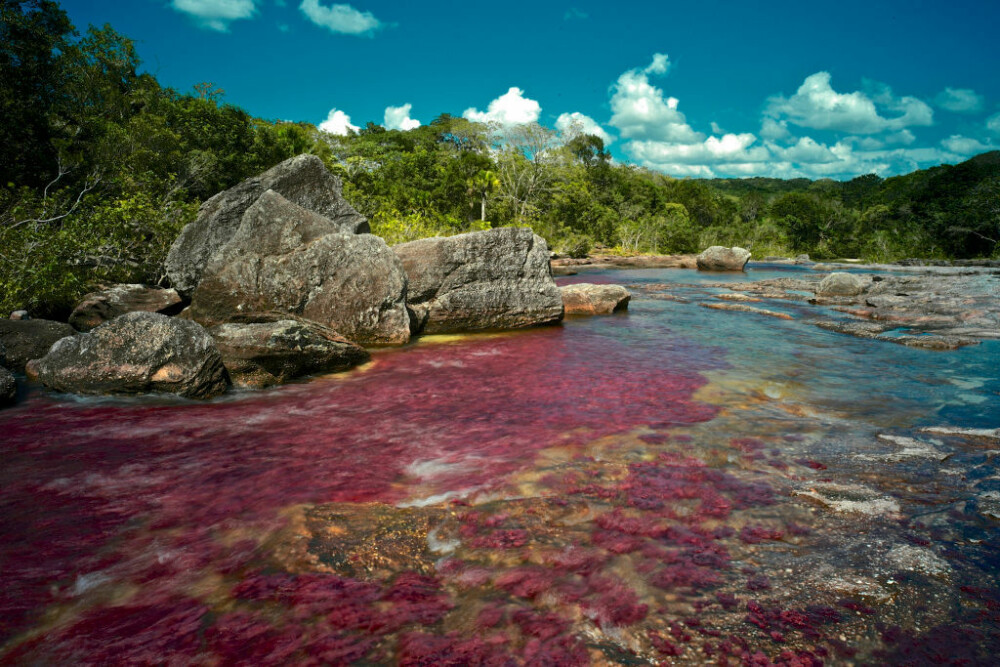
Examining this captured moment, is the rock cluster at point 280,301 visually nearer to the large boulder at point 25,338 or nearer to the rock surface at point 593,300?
the large boulder at point 25,338

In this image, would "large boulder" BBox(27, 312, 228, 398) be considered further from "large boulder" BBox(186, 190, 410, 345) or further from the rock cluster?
"large boulder" BBox(186, 190, 410, 345)

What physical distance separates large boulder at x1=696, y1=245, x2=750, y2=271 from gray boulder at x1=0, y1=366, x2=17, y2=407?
4025 cm

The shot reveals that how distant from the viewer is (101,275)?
12.0 metres

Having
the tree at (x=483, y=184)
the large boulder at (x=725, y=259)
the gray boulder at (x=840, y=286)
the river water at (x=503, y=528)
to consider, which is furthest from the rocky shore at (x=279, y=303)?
the tree at (x=483, y=184)

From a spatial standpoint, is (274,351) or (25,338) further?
(25,338)

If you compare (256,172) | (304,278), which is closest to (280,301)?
(304,278)

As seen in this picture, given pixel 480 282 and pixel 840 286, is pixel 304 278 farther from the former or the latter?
pixel 840 286

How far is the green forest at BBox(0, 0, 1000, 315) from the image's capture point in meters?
12.6

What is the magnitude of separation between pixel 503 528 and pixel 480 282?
8.84 metres

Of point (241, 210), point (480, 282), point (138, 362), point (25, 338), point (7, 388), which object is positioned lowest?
point (7, 388)

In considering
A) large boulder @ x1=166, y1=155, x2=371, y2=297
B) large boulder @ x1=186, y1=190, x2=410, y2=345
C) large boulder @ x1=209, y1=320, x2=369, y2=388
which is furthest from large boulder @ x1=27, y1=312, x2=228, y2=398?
large boulder @ x1=166, y1=155, x2=371, y2=297

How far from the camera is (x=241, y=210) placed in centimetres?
1255

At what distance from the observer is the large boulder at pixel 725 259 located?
38062 millimetres

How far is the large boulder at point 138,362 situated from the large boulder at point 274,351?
42cm
